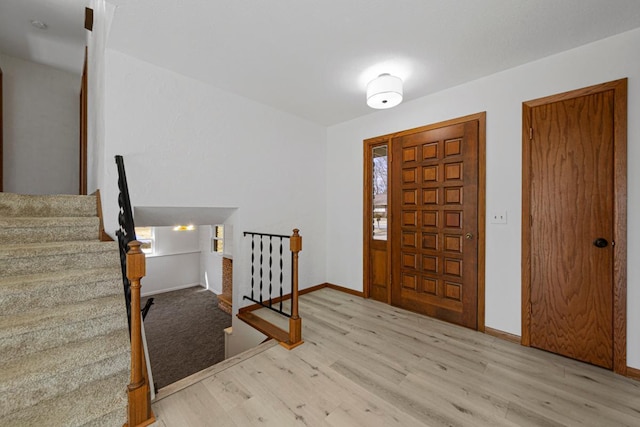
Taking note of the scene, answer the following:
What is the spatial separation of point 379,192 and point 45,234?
3.22 m

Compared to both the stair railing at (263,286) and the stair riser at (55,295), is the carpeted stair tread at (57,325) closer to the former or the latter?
the stair riser at (55,295)

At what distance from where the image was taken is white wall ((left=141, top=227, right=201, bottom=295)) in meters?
5.61

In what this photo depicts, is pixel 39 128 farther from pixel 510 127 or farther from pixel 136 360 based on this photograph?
pixel 510 127

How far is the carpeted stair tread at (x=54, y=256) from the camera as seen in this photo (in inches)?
66.4

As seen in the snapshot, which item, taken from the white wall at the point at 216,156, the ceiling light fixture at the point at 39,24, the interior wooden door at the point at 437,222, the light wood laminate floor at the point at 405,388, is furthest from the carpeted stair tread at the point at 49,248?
the interior wooden door at the point at 437,222

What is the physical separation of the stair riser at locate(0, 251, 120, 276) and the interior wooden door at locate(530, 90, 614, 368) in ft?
11.4

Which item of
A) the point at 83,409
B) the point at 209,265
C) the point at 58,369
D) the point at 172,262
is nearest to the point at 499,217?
the point at 83,409

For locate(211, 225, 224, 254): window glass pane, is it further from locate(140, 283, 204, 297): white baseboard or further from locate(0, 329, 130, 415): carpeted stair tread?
locate(0, 329, 130, 415): carpeted stair tread

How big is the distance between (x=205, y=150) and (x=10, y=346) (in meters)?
1.95

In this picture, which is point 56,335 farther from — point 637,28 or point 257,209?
point 637,28

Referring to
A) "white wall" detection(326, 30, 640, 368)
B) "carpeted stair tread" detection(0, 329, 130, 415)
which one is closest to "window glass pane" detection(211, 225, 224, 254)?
"white wall" detection(326, 30, 640, 368)

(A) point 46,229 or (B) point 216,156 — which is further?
(B) point 216,156

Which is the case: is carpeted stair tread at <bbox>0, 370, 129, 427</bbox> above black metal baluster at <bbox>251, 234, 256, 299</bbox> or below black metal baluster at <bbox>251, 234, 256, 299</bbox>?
below

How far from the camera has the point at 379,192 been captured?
10.9 feet
